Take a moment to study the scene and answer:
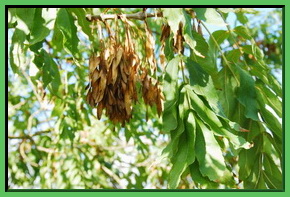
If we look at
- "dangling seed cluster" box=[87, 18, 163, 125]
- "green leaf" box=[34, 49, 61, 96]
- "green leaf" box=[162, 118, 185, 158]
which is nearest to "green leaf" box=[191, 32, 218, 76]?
"dangling seed cluster" box=[87, 18, 163, 125]

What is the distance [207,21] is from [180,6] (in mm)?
80

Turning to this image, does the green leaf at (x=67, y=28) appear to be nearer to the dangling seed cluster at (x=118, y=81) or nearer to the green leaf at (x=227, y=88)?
the dangling seed cluster at (x=118, y=81)

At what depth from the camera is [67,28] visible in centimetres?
148

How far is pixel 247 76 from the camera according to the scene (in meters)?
1.61

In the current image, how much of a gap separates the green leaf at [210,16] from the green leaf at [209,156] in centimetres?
26

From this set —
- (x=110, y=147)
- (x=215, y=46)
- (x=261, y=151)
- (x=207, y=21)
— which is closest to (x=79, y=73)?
(x=110, y=147)

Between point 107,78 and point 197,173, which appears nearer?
point 197,173

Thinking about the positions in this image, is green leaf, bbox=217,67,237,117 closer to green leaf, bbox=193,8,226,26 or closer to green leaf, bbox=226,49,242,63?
green leaf, bbox=226,49,242,63

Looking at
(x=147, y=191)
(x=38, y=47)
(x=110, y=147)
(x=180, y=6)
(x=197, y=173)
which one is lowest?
(x=110, y=147)

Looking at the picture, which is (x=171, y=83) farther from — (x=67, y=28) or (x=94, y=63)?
(x=67, y=28)

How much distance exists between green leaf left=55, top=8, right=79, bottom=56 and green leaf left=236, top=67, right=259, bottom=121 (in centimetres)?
52

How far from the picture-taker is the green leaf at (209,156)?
1229mm

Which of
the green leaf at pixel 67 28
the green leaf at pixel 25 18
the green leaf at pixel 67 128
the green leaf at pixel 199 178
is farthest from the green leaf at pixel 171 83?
the green leaf at pixel 67 128

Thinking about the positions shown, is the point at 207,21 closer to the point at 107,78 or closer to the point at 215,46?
the point at 107,78
